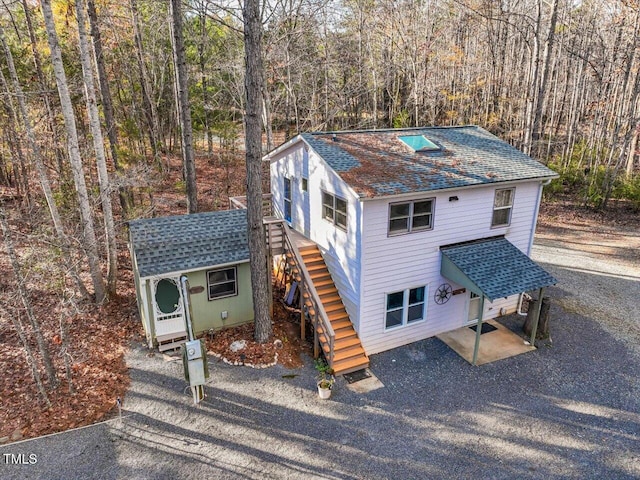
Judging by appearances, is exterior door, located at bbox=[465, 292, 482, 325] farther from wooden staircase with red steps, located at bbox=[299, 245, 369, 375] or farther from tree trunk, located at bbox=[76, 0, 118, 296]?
tree trunk, located at bbox=[76, 0, 118, 296]

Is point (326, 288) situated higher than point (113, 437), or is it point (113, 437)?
point (326, 288)

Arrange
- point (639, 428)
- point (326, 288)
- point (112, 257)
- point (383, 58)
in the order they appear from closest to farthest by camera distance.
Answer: point (639, 428)
point (326, 288)
point (112, 257)
point (383, 58)

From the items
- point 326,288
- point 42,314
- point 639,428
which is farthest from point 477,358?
point 42,314

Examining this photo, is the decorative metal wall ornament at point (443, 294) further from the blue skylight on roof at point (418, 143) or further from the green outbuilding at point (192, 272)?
the green outbuilding at point (192, 272)

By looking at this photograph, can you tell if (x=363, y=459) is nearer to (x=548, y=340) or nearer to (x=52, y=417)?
(x=52, y=417)

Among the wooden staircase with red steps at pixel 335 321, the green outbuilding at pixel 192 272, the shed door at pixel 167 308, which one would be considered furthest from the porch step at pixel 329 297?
the shed door at pixel 167 308

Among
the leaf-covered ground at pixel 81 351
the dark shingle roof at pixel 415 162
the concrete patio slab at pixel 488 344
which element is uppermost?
the dark shingle roof at pixel 415 162

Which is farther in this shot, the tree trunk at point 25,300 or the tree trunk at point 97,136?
the tree trunk at point 97,136
